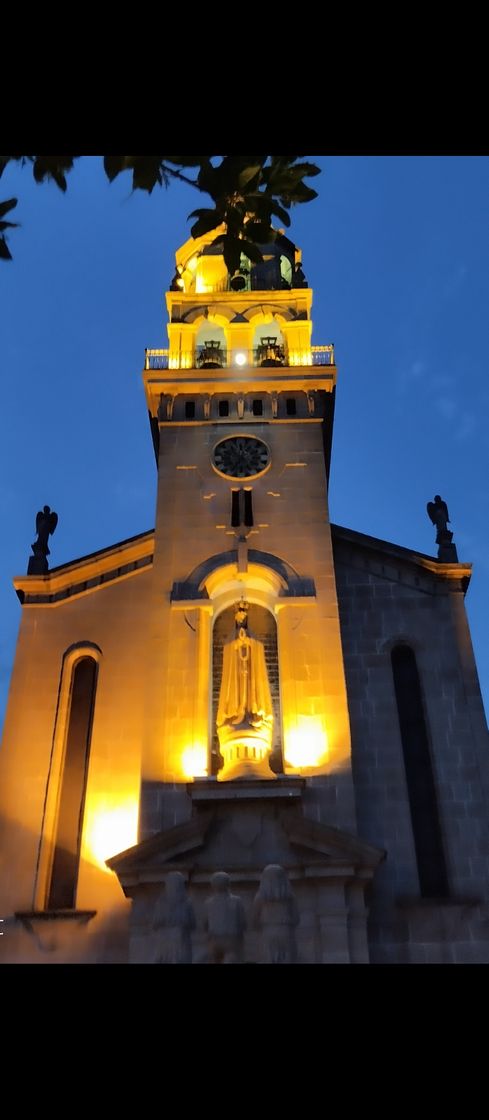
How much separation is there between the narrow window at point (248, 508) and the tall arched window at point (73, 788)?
465 cm

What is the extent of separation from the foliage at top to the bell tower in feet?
40.8

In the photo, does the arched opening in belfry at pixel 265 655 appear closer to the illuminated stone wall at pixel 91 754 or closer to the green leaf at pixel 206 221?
the illuminated stone wall at pixel 91 754

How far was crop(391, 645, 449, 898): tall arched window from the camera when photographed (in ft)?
55.4

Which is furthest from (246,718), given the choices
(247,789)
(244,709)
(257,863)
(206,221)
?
(206,221)

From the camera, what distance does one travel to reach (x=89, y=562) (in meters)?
20.6

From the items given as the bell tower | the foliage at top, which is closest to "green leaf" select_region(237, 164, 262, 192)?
the foliage at top

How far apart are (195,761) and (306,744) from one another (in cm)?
211

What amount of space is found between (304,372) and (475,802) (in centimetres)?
1131

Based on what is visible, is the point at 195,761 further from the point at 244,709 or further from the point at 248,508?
the point at 248,508

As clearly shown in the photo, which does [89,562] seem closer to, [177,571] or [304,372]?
[177,571]

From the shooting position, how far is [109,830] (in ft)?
56.6

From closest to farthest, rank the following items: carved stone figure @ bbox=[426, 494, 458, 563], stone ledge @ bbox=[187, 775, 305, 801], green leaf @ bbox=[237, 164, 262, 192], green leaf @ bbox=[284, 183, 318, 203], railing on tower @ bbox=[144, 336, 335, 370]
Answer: green leaf @ bbox=[237, 164, 262, 192] < green leaf @ bbox=[284, 183, 318, 203] < stone ledge @ bbox=[187, 775, 305, 801] < carved stone figure @ bbox=[426, 494, 458, 563] < railing on tower @ bbox=[144, 336, 335, 370]

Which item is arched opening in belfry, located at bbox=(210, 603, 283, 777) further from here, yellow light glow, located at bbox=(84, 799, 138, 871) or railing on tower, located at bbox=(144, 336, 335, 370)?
railing on tower, located at bbox=(144, 336, 335, 370)
